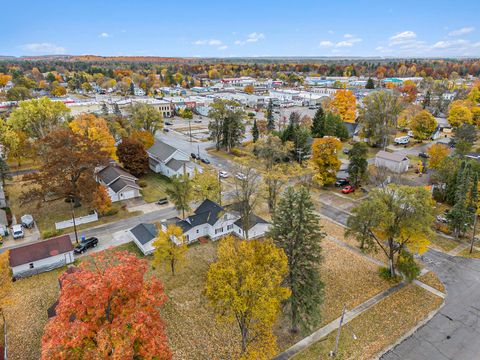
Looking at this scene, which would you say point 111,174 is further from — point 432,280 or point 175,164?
point 432,280

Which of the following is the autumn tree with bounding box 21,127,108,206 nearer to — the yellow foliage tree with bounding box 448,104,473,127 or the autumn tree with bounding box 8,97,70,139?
the autumn tree with bounding box 8,97,70,139

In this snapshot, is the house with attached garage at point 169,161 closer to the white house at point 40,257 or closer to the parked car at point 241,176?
the parked car at point 241,176

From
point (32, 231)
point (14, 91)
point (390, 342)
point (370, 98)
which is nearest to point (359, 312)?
point (390, 342)

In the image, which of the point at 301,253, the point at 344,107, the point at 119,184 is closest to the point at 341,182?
the point at 301,253

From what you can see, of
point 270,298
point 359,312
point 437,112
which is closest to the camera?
point 270,298

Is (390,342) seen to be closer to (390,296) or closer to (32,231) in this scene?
(390,296)

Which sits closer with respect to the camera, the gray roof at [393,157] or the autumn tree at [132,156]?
the autumn tree at [132,156]

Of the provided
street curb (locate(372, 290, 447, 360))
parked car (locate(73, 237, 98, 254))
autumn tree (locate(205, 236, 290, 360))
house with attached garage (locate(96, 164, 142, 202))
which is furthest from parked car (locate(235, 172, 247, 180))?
house with attached garage (locate(96, 164, 142, 202))

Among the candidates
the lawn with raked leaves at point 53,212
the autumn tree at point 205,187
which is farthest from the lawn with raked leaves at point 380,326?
the lawn with raked leaves at point 53,212
